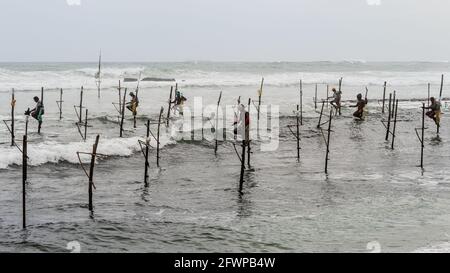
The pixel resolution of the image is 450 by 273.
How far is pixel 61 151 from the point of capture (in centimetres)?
1772

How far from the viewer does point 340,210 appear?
12.2 metres

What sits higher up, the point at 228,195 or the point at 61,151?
the point at 61,151

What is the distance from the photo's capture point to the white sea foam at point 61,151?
54.6 feet

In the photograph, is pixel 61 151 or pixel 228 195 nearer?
pixel 228 195

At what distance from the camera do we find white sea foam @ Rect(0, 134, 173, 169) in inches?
655

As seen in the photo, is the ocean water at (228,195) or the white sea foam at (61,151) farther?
the white sea foam at (61,151)

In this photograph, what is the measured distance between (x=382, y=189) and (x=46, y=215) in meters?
8.67

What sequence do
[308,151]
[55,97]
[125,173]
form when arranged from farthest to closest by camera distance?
[55,97], [308,151], [125,173]

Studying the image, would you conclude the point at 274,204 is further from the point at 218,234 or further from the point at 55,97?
the point at 55,97

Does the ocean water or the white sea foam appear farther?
the white sea foam

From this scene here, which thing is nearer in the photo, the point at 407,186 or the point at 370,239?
the point at 370,239
